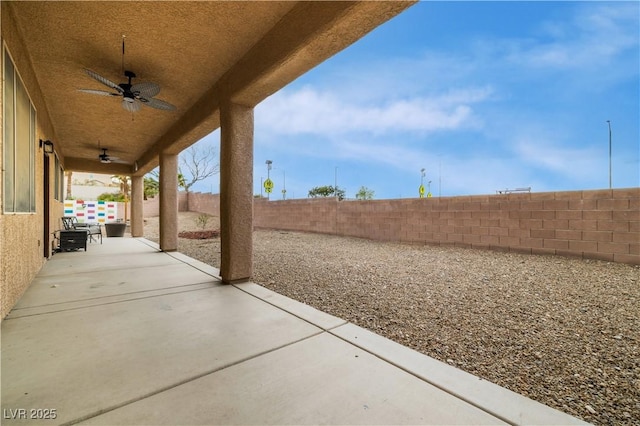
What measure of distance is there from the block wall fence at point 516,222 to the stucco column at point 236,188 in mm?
5101

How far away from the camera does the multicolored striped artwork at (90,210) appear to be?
44.8 feet

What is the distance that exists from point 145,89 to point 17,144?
1.42m

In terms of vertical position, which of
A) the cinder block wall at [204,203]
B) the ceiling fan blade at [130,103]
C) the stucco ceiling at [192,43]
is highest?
the stucco ceiling at [192,43]

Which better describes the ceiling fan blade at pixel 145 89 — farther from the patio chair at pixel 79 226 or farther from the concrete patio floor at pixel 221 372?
the patio chair at pixel 79 226

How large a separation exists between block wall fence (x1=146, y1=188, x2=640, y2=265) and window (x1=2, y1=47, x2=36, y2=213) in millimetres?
7365

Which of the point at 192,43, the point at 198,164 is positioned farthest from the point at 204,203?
the point at 192,43

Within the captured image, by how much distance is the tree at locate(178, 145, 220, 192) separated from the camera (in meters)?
24.4

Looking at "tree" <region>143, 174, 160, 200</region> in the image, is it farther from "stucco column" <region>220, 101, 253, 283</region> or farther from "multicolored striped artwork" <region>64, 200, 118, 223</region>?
"stucco column" <region>220, 101, 253, 283</region>

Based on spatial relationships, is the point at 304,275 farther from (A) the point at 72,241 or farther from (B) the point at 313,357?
(A) the point at 72,241

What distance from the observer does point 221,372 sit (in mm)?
1664

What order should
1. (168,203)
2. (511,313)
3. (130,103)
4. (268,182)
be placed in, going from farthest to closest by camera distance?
1. (268,182)
2. (168,203)
3. (130,103)
4. (511,313)

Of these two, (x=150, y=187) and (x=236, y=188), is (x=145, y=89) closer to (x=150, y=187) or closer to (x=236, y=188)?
(x=236, y=188)

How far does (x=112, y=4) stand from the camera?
252cm

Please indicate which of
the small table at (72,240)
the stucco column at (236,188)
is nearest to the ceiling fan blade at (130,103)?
the stucco column at (236,188)
